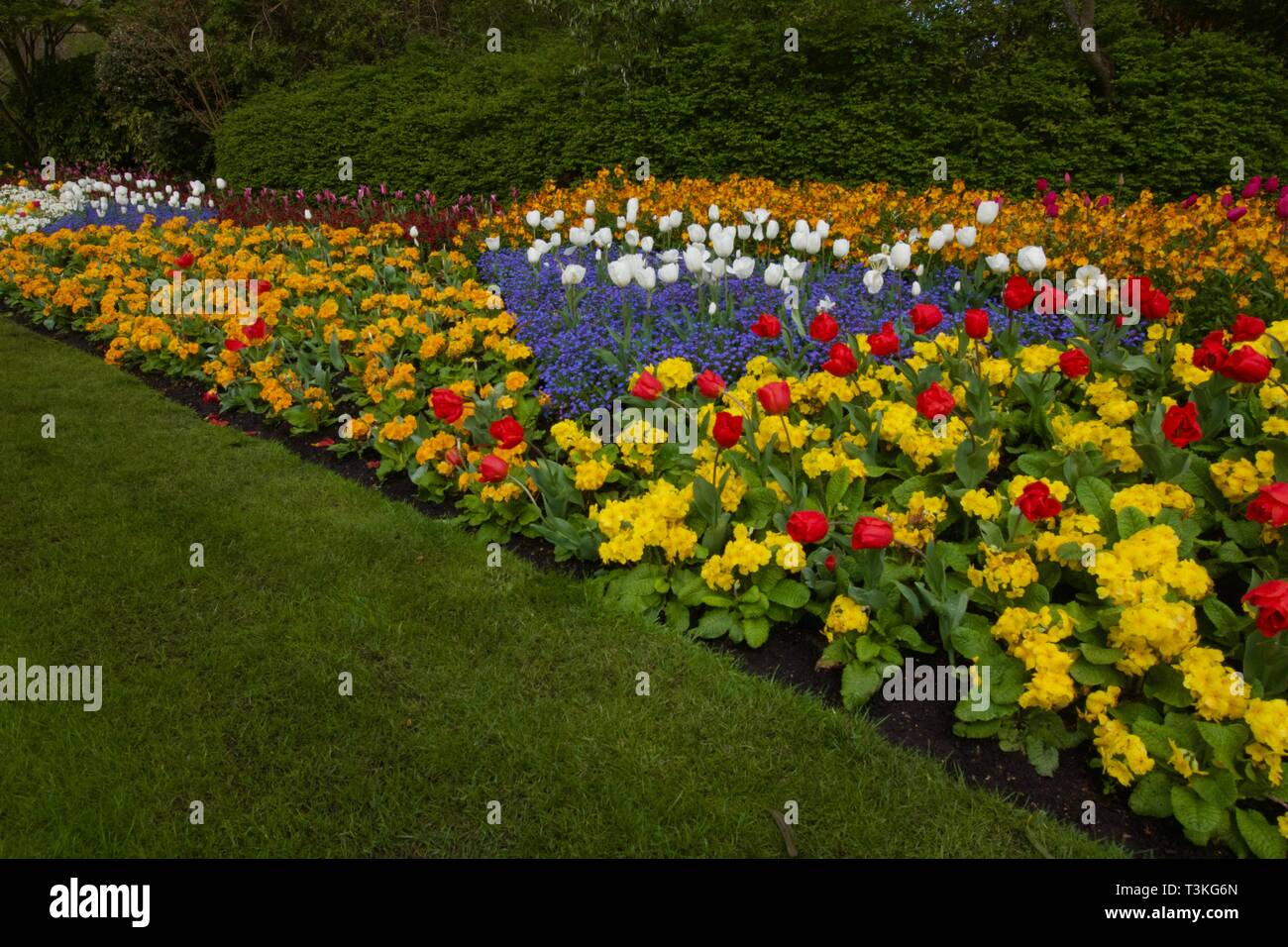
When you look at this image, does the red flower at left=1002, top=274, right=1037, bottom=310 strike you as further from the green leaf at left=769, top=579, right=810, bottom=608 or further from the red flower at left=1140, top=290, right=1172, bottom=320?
the green leaf at left=769, top=579, right=810, bottom=608

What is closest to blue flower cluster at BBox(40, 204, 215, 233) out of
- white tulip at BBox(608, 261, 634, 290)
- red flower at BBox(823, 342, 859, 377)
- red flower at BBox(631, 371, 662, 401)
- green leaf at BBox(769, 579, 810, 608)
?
white tulip at BBox(608, 261, 634, 290)

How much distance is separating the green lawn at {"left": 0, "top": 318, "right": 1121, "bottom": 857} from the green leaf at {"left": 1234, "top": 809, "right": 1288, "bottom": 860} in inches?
13.9

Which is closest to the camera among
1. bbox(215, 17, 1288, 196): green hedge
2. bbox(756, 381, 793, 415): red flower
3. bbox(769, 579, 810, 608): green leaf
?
bbox(756, 381, 793, 415): red flower

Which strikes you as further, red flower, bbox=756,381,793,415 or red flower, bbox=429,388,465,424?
red flower, bbox=429,388,465,424

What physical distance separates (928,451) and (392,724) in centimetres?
221

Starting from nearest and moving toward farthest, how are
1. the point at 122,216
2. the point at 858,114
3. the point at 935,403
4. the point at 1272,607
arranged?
the point at 1272,607 → the point at 935,403 → the point at 858,114 → the point at 122,216

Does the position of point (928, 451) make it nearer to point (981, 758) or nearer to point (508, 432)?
point (981, 758)

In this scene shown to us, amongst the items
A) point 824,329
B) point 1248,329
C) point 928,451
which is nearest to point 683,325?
point 824,329

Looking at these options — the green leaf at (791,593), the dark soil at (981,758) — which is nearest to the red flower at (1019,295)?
the green leaf at (791,593)

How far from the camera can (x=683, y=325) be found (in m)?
5.23

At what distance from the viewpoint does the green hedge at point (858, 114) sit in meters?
8.51

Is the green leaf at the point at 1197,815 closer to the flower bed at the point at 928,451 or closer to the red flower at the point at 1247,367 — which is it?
the flower bed at the point at 928,451

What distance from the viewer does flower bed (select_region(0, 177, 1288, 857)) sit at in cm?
247
